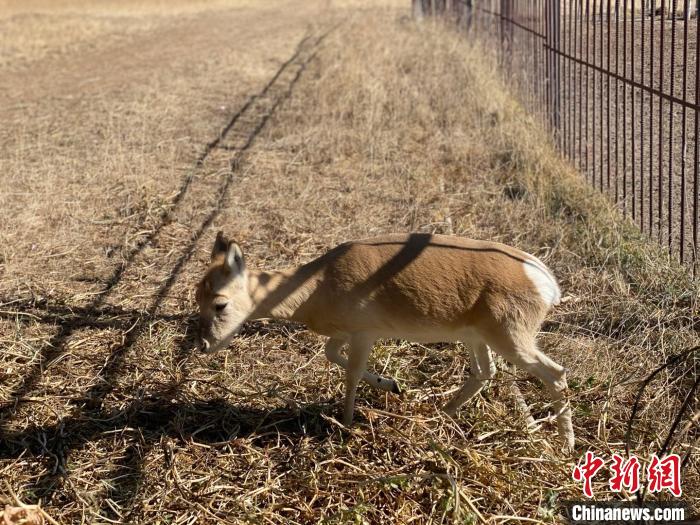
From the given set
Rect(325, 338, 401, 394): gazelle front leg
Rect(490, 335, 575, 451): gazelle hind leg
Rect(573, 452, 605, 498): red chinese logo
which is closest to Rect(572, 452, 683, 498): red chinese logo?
Rect(573, 452, 605, 498): red chinese logo

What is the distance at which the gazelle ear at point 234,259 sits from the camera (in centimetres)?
450

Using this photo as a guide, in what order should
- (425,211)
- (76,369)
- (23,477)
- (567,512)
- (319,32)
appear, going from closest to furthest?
(567,512) < (23,477) < (76,369) < (425,211) < (319,32)

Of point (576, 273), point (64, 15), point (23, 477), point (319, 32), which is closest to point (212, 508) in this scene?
point (23, 477)

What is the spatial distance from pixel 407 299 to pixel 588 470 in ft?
4.19

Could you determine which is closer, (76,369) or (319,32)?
(76,369)

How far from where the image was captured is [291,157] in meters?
10.4

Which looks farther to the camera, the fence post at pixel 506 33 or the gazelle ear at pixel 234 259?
the fence post at pixel 506 33

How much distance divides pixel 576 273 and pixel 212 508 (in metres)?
3.50

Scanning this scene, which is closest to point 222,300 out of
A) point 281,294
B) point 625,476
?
point 281,294

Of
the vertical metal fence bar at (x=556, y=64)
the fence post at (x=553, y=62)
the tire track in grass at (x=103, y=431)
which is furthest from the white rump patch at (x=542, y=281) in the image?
the fence post at (x=553, y=62)

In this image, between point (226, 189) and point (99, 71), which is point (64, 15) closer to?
point (99, 71)

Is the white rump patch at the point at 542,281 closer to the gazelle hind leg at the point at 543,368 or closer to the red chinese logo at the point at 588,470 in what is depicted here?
the gazelle hind leg at the point at 543,368

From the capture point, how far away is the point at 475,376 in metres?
4.77

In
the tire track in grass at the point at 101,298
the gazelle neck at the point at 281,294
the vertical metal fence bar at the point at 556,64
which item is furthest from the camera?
the vertical metal fence bar at the point at 556,64
